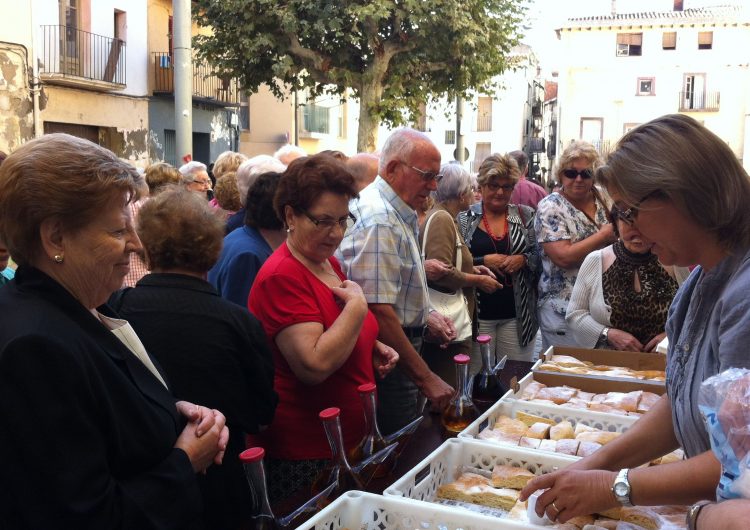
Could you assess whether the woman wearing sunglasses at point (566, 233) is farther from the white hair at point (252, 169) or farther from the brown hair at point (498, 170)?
the white hair at point (252, 169)

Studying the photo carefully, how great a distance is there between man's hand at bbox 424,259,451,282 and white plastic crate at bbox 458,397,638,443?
1.56 metres

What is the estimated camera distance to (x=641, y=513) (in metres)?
1.65

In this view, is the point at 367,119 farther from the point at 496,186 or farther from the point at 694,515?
the point at 694,515

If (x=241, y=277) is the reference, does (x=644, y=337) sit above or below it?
below

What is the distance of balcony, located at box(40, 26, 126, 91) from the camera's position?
45.5ft

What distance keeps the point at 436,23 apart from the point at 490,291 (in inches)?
493

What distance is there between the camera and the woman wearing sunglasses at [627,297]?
3.36 m

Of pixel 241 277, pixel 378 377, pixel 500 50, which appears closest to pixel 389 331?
pixel 378 377

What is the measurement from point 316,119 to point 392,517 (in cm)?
2736

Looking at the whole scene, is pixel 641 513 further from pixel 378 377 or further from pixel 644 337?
pixel 644 337

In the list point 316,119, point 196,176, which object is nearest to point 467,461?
point 196,176

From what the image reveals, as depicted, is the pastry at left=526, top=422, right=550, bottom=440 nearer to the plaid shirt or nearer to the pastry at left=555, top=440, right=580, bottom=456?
the pastry at left=555, top=440, right=580, bottom=456

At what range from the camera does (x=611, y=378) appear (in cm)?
270

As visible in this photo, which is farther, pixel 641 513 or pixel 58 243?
pixel 641 513
